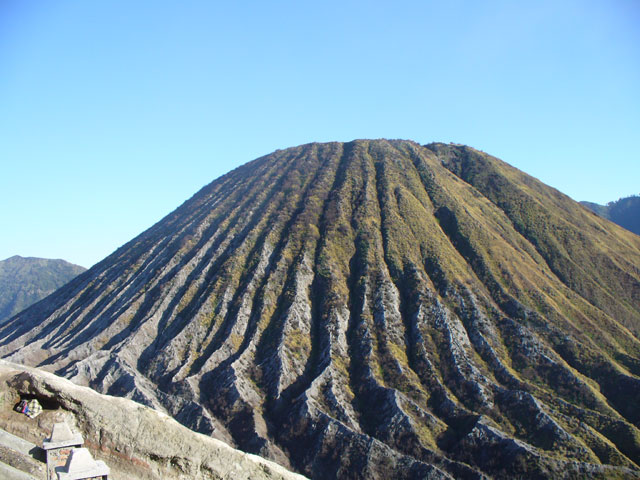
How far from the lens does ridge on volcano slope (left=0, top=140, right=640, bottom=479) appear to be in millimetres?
54994

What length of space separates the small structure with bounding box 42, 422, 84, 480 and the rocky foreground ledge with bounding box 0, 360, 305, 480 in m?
0.95

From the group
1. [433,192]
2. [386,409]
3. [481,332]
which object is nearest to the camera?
[386,409]

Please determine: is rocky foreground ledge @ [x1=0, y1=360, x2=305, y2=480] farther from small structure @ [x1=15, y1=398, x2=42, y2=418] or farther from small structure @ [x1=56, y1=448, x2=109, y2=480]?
small structure @ [x1=56, y1=448, x2=109, y2=480]

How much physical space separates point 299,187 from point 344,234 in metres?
25.4

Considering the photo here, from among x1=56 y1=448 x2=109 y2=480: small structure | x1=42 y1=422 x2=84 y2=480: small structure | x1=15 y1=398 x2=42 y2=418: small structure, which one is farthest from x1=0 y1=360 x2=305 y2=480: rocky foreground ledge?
x1=56 y1=448 x2=109 y2=480: small structure

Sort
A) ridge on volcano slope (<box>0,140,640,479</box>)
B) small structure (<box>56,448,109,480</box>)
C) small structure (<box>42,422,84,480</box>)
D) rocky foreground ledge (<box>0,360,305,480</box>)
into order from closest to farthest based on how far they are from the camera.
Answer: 1. small structure (<box>56,448,109,480</box>)
2. small structure (<box>42,422,84,480</box>)
3. rocky foreground ledge (<box>0,360,305,480</box>)
4. ridge on volcano slope (<box>0,140,640,479</box>)

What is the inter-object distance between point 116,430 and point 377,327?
61327 millimetres

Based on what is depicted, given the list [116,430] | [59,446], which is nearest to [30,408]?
[59,446]

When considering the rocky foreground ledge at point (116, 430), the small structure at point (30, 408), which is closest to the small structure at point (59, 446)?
the rocky foreground ledge at point (116, 430)

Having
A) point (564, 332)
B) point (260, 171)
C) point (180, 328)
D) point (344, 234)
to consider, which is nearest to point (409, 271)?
point (344, 234)

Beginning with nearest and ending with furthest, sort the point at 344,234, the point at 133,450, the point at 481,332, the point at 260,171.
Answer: the point at 133,450
the point at 481,332
the point at 344,234
the point at 260,171

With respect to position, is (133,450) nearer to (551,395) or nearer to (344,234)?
(551,395)

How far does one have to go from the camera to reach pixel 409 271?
8325cm

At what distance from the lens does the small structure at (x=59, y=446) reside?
1257 cm
